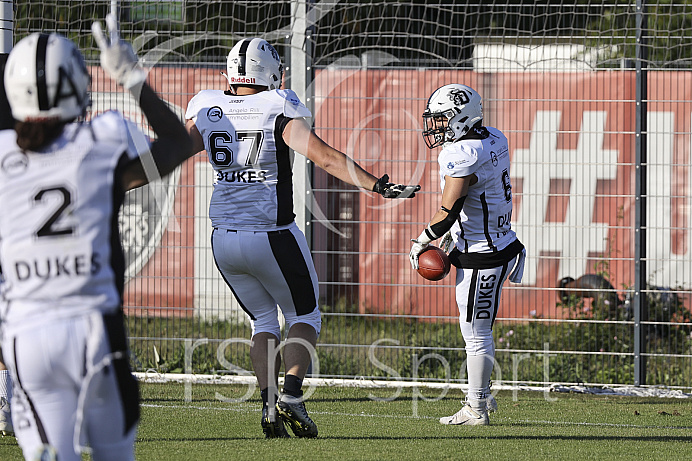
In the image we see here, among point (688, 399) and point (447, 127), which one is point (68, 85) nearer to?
point (447, 127)

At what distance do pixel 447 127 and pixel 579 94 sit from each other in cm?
243

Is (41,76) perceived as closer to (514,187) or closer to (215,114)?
(215,114)

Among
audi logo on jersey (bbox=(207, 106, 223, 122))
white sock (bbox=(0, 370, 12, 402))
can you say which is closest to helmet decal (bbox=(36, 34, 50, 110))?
audi logo on jersey (bbox=(207, 106, 223, 122))

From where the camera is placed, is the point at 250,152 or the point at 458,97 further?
the point at 458,97

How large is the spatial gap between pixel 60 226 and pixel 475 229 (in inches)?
151

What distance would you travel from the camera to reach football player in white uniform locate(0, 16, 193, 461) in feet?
9.23

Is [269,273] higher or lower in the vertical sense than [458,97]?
lower

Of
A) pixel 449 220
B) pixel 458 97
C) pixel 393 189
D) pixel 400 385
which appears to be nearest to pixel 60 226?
pixel 393 189

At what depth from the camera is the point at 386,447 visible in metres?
5.38

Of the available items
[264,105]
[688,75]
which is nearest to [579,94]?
[688,75]

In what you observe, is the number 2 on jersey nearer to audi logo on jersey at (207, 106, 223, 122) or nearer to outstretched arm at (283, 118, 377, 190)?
outstretched arm at (283, 118, 377, 190)

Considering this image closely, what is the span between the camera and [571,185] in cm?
836

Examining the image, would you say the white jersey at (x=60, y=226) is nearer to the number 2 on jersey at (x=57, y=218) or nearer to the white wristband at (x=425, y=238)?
the number 2 on jersey at (x=57, y=218)

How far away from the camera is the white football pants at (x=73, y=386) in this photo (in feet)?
9.17
